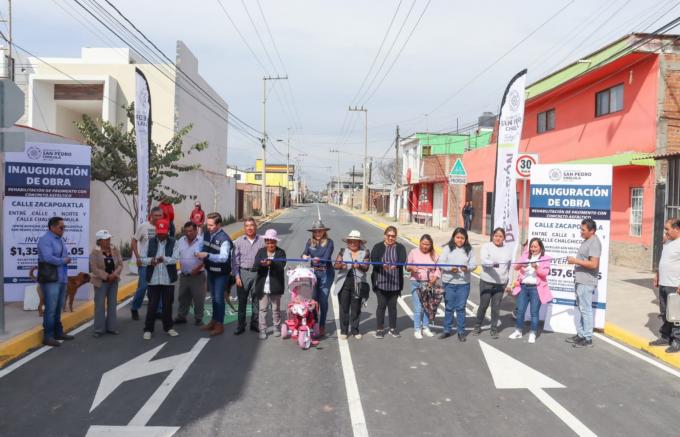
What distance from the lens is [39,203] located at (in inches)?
364

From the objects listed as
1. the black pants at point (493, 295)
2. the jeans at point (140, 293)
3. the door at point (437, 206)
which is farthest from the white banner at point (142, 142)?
the door at point (437, 206)

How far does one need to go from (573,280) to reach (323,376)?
4958mm

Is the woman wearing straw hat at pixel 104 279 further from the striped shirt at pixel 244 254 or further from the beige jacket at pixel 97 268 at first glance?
the striped shirt at pixel 244 254

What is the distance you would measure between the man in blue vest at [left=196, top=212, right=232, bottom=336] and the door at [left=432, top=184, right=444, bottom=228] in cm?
2815

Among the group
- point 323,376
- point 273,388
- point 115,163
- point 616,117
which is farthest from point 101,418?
point 616,117

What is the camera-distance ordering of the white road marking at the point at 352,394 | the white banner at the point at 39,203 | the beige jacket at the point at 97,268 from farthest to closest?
the white banner at the point at 39,203 → the beige jacket at the point at 97,268 → the white road marking at the point at 352,394

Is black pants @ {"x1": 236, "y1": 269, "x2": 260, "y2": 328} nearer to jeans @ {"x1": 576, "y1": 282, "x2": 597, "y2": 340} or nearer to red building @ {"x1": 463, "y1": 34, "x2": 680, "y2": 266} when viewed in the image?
jeans @ {"x1": 576, "y1": 282, "x2": 597, "y2": 340}

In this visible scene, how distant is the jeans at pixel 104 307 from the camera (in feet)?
26.2

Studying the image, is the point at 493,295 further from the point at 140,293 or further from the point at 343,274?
the point at 140,293

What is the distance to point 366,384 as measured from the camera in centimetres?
612

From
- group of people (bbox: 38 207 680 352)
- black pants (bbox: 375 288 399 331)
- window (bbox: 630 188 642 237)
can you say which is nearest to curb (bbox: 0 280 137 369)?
group of people (bbox: 38 207 680 352)

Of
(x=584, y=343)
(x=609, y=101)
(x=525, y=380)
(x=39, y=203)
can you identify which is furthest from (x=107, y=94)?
(x=525, y=380)

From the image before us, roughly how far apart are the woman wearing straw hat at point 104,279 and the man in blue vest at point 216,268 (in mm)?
1279

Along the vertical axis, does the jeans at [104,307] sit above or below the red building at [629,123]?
below
